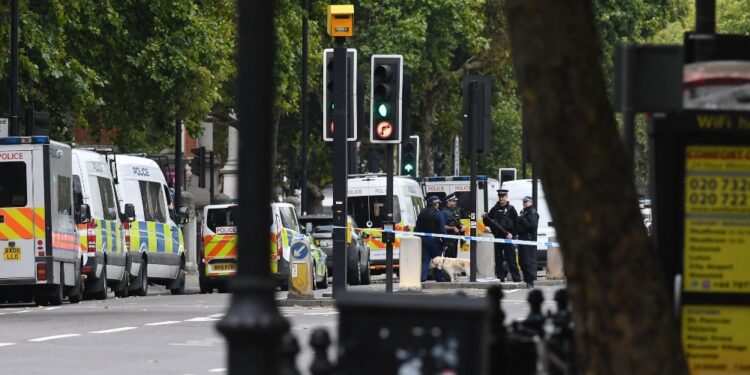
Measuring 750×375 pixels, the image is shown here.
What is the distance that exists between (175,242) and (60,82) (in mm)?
3833

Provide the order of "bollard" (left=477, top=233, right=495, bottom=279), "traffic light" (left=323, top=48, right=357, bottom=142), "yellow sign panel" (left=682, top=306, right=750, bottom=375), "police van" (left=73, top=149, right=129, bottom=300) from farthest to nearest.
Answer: "bollard" (left=477, top=233, right=495, bottom=279)
"police van" (left=73, top=149, right=129, bottom=300)
"traffic light" (left=323, top=48, right=357, bottom=142)
"yellow sign panel" (left=682, top=306, right=750, bottom=375)

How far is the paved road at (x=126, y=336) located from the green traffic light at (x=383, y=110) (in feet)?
9.50

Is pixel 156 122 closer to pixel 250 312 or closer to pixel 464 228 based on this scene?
pixel 464 228

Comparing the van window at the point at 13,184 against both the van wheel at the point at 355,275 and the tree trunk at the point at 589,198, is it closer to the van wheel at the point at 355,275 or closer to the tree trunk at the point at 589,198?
the van wheel at the point at 355,275

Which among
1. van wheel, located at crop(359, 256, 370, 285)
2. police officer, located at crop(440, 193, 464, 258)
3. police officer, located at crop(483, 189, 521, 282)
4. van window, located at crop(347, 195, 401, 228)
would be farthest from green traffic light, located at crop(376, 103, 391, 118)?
van window, located at crop(347, 195, 401, 228)

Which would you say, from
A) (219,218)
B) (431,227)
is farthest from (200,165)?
(431,227)

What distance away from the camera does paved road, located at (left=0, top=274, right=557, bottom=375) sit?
55.1 ft

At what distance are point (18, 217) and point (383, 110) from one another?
5608mm

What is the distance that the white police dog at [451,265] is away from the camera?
36969 mm

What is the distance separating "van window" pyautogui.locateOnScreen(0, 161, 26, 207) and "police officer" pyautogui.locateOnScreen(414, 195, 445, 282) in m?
10.1

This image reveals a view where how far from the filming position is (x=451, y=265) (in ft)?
121

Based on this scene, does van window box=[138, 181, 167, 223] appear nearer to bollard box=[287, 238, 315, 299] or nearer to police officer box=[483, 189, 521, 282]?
police officer box=[483, 189, 521, 282]

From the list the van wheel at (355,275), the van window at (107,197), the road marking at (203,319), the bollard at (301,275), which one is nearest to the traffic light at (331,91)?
the bollard at (301,275)

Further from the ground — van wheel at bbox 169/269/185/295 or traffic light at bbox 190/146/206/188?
traffic light at bbox 190/146/206/188
